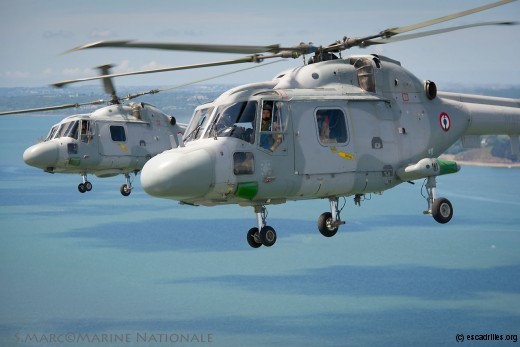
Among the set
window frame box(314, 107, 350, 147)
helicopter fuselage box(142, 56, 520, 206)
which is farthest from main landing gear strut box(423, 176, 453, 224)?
window frame box(314, 107, 350, 147)

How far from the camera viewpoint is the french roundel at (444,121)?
82.1 ft

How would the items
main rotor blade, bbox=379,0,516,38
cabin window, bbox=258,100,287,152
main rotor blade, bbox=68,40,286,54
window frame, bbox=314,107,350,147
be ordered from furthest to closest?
window frame, bbox=314,107,350,147, cabin window, bbox=258,100,287,152, main rotor blade, bbox=379,0,516,38, main rotor blade, bbox=68,40,286,54

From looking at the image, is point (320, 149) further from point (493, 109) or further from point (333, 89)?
point (493, 109)

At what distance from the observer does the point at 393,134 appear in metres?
23.6

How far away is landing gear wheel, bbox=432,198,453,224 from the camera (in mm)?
23391

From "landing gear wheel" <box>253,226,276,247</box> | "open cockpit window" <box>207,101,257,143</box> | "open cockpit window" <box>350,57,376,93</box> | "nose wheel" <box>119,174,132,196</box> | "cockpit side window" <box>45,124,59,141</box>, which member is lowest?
"nose wheel" <box>119,174,132,196</box>

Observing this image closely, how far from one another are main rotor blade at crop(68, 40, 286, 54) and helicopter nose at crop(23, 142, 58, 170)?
2215 centimetres

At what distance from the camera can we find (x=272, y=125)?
2148 cm

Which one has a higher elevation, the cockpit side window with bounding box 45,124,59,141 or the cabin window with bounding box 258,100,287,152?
the cabin window with bounding box 258,100,287,152

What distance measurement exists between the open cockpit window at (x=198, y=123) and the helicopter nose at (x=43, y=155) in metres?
20.8

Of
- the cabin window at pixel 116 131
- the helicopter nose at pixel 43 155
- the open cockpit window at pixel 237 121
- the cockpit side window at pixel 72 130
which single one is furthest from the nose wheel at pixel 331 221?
the helicopter nose at pixel 43 155

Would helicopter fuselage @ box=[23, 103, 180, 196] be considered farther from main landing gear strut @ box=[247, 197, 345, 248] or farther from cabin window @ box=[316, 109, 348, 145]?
cabin window @ box=[316, 109, 348, 145]

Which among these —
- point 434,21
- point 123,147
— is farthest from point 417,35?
point 123,147

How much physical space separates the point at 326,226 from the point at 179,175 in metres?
5.85
